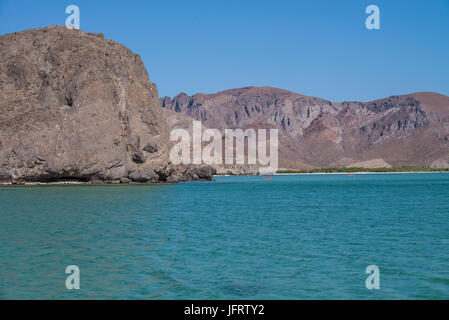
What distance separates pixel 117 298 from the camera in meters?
14.1

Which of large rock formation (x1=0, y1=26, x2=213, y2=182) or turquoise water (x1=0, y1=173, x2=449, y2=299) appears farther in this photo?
large rock formation (x1=0, y1=26, x2=213, y2=182)

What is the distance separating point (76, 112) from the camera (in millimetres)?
89438

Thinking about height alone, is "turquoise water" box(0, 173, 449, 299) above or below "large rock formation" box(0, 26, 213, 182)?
below

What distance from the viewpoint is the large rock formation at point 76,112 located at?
281ft

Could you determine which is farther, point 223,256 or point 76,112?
point 76,112

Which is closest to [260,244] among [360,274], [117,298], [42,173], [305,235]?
[305,235]

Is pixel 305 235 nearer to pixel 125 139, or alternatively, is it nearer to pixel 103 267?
pixel 103 267

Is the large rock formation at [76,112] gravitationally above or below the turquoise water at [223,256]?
above

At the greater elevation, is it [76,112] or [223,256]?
[76,112]

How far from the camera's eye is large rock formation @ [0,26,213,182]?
85.8 meters

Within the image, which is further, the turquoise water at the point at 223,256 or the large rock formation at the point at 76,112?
the large rock formation at the point at 76,112
